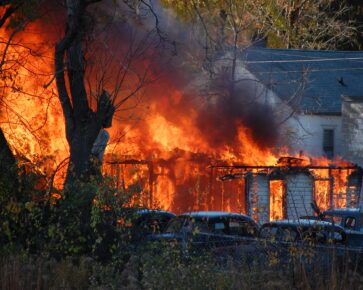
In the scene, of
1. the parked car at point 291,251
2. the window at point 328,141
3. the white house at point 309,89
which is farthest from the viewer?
the window at point 328,141

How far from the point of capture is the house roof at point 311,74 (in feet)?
94.0

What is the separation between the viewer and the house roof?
94.0ft

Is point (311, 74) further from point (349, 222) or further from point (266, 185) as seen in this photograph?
point (349, 222)

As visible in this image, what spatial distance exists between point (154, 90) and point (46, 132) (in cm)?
577

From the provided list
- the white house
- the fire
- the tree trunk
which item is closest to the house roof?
the white house

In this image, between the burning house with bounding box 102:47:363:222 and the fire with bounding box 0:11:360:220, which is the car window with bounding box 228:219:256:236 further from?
the fire with bounding box 0:11:360:220

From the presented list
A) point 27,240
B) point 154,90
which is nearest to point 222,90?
point 154,90

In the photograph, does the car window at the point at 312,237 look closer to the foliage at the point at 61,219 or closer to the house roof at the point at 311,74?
the foliage at the point at 61,219

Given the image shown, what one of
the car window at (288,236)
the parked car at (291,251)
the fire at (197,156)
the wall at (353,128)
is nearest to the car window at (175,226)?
the parked car at (291,251)

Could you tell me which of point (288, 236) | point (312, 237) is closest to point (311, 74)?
point (312, 237)

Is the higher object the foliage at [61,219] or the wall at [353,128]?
the wall at [353,128]

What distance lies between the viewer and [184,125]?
2253 centimetres

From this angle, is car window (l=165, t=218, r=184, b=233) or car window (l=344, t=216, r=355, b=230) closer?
car window (l=165, t=218, r=184, b=233)

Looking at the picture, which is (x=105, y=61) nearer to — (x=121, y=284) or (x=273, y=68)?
(x=121, y=284)
